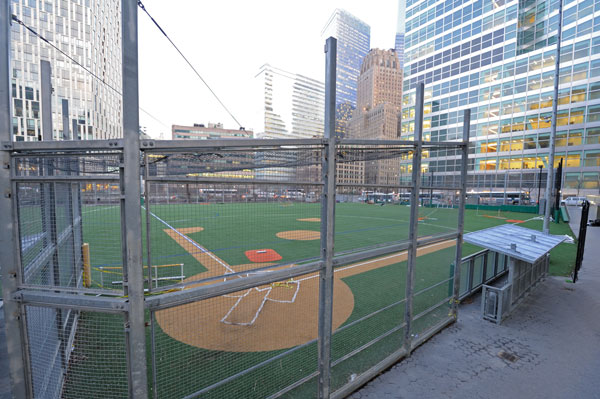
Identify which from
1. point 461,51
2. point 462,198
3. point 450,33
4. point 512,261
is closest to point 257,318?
point 462,198

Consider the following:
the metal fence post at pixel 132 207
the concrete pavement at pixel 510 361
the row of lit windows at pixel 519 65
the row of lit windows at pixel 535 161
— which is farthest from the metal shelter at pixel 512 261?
the row of lit windows at pixel 535 161

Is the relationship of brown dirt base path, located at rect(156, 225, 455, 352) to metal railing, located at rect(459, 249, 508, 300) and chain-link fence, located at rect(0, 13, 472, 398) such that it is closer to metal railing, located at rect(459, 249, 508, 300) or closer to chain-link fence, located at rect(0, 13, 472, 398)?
chain-link fence, located at rect(0, 13, 472, 398)

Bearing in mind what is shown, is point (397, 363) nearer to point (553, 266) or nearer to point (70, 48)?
point (553, 266)

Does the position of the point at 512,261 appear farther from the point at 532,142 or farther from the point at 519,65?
the point at 519,65

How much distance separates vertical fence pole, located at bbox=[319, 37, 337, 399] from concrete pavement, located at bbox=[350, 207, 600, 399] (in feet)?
3.47

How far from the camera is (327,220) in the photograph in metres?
3.52

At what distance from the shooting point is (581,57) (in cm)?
3850

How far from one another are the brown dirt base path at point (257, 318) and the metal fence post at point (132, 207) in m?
2.92

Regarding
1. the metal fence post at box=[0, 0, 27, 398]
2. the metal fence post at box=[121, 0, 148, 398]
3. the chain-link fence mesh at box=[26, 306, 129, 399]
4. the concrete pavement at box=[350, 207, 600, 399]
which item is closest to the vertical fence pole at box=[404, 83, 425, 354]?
the concrete pavement at box=[350, 207, 600, 399]

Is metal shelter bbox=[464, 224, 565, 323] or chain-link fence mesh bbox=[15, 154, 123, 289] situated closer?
chain-link fence mesh bbox=[15, 154, 123, 289]

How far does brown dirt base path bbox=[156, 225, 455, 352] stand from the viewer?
5473 mm

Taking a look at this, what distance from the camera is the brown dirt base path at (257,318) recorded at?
547 centimetres

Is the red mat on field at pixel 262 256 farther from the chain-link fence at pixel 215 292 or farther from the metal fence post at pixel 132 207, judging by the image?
the metal fence post at pixel 132 207

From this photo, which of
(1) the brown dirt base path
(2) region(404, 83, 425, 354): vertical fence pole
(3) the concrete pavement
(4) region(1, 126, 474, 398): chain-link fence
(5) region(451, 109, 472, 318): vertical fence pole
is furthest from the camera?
(5) region(451, 109, 472, 318): vertical fence pole
